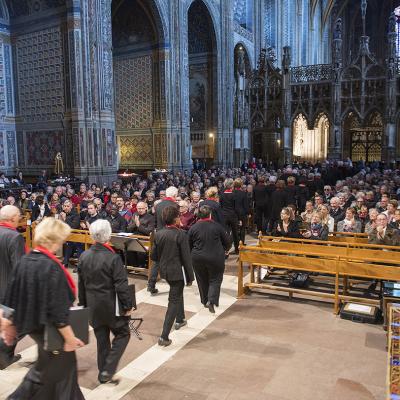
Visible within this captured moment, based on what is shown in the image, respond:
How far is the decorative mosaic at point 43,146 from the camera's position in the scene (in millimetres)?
18359

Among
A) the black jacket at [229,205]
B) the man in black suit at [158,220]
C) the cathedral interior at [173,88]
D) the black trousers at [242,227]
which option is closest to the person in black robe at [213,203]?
the man in black suit at [158,220]

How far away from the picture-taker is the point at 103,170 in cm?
1783

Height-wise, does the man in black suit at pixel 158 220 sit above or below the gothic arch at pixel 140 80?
below

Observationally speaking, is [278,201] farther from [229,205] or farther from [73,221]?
[73,221]

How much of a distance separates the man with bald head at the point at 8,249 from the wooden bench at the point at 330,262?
356 centimetres

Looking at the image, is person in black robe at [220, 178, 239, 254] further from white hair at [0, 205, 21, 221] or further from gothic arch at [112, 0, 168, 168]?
gothic arch at [112, 0, 168, 168]

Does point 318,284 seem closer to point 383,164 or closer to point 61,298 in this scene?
point 61,298

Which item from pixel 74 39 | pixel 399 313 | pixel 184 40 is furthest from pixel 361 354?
pixel 184 40

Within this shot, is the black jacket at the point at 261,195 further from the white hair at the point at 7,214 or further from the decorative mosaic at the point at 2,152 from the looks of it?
the decorative mosaic at the point at 2,152

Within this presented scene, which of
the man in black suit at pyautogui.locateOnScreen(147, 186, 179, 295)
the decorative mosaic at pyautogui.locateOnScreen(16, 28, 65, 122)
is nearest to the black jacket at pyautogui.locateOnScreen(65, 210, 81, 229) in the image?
the man in black suit at pyautogui.locateOnScreen(147, 186, 179, 295)

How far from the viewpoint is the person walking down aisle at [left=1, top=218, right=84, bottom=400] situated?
130 inches

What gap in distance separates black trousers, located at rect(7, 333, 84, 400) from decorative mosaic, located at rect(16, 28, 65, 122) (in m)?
16.0

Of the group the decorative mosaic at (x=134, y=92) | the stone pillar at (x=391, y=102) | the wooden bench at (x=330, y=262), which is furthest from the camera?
the stone pillar at (x=391, y=102)

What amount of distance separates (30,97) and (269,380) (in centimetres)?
1810
